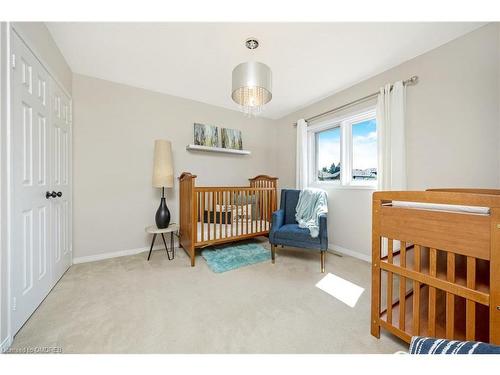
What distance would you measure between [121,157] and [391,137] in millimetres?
3200

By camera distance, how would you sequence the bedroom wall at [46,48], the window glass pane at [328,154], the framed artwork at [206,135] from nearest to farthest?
the bedroom wall at [46,48] → the window glass pane at [328,154] → the framed artwork at [206,135]

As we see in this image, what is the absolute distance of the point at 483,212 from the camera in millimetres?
807

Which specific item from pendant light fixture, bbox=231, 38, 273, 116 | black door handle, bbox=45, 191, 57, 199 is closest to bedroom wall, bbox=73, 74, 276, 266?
black door handle, bbox=45, 191, 57, 199

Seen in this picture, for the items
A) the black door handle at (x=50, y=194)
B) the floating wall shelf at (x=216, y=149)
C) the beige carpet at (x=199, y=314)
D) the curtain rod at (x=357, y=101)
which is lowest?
the beige carpet at (x=199, y=314)

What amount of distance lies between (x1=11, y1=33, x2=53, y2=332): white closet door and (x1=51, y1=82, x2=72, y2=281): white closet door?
0.47ft

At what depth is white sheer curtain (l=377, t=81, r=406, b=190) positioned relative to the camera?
1.94m

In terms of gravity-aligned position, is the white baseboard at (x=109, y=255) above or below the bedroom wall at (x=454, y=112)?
below

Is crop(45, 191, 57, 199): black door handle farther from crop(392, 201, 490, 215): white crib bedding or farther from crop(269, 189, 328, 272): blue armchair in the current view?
crop(392, 201, 490, 215): white crib bedding

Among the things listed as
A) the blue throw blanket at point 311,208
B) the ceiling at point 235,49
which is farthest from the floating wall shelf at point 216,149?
the blue throw blanket at point 311,208

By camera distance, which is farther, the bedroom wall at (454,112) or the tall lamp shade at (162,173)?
the tall lamp shade at (162,173)

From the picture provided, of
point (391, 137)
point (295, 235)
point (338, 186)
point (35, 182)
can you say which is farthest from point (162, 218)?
point (391, 137)

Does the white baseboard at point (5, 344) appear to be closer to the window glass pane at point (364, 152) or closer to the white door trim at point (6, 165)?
the white door trim at point (6, 165)

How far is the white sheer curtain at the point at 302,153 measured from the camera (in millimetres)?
3023

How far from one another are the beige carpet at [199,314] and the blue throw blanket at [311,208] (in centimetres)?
52
